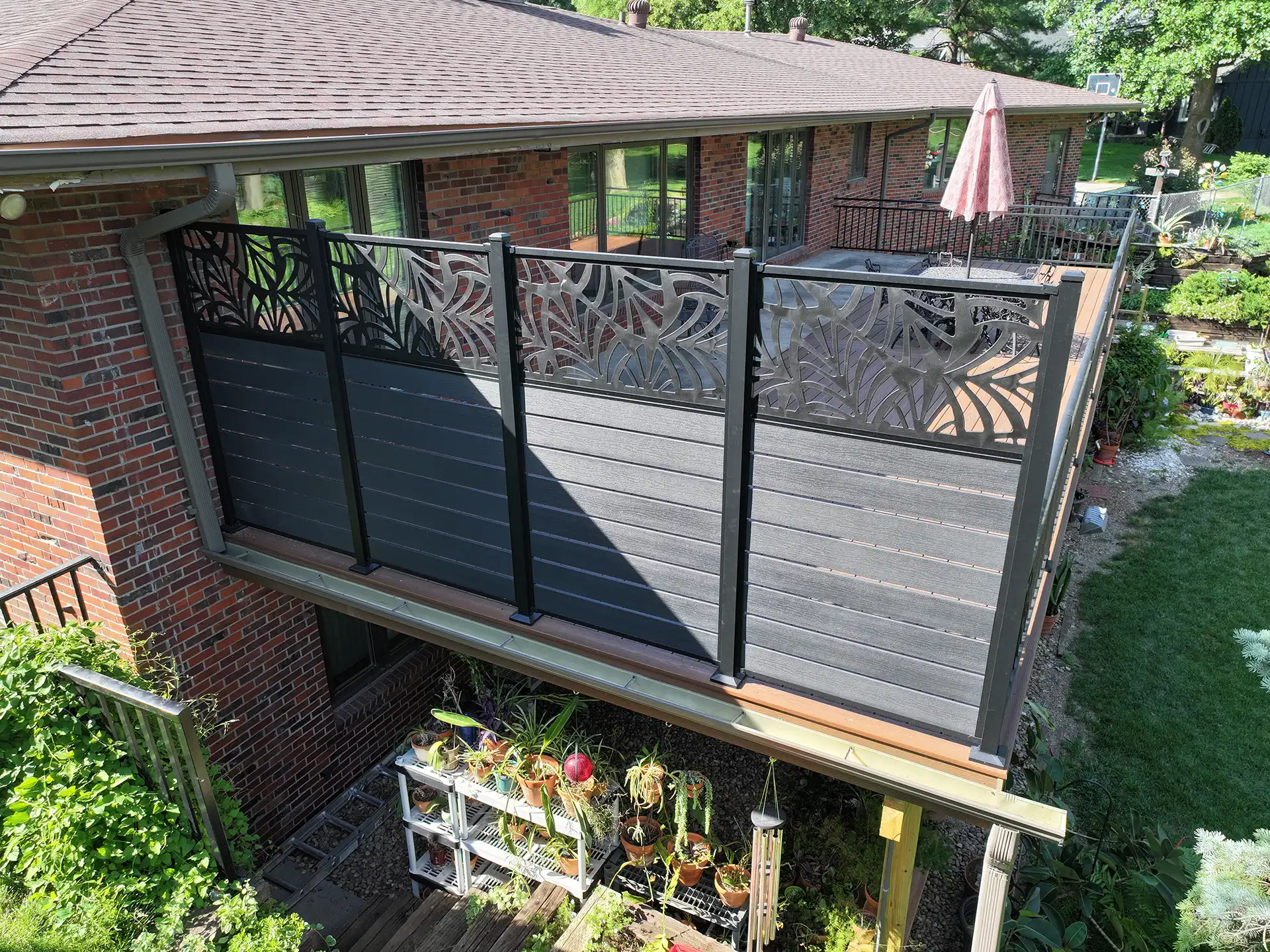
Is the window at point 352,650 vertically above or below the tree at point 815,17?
below

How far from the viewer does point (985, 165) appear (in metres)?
6.90

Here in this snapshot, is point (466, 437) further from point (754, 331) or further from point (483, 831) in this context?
point (483, 831)

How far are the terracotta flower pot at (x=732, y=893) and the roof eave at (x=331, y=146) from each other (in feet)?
14.0

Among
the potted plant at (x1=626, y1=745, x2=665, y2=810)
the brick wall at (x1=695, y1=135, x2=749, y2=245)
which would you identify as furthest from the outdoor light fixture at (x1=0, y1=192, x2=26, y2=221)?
the brick wall at (x1=695, y1=135, x2=749, y2=245)

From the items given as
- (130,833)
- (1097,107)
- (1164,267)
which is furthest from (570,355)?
(1164,267)

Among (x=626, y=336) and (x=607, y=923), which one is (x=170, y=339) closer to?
(x=626, y=336)

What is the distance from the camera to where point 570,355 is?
12.2 feet

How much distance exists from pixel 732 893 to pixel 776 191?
→ 376 inches

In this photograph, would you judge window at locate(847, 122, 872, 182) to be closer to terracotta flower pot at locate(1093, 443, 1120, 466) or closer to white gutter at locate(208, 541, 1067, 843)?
terracotta flower pot at locate(1093, 443, 1120, 466)

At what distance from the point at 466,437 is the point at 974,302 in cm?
235

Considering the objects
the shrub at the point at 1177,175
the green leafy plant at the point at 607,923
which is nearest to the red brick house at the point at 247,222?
the green leafy plant at the point at 607,923

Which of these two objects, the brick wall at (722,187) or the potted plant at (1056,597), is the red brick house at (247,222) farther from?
the potted plant at (1056,597)

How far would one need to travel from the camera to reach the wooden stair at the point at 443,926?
4.89 metres

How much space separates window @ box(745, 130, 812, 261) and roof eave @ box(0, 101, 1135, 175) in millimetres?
4310
